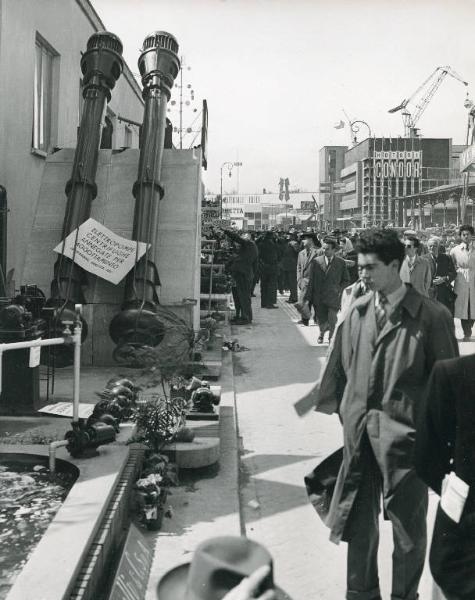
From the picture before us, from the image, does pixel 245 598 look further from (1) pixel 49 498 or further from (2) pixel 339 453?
(1) pixel 49 498

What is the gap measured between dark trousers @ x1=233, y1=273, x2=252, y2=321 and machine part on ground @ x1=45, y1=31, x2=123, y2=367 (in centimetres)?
537

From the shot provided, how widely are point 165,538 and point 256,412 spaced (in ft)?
12.3

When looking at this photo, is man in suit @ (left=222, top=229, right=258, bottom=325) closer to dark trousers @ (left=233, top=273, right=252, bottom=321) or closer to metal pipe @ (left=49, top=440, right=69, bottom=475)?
dark trousers @ (left=233, top=273, right=252, bottom=321)

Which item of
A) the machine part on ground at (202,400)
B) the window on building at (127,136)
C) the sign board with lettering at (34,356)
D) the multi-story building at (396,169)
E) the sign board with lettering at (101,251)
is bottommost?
the machine part on ground at (202,400)

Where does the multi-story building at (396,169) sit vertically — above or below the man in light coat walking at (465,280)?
above

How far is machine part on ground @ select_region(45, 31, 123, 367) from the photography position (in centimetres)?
1039

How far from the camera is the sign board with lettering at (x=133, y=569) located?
371 cm

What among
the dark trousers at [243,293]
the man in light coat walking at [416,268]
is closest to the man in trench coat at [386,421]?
the man in light coat walking at [416,268]

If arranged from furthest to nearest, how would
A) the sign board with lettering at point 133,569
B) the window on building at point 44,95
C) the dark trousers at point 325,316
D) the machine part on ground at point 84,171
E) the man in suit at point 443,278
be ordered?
the window on building at point 44,95, the man in suit at point 443,278, the dark trousers at point 325,316, the machine part on ground at point 84,171, the sign board with lettering at point 133,569

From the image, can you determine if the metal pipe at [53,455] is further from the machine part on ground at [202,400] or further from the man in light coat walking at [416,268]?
the man in light coat walking at [416,268]

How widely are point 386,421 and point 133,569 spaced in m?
1.54

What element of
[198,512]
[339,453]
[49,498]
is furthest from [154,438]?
[339,453]

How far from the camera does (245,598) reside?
1527 millimetres

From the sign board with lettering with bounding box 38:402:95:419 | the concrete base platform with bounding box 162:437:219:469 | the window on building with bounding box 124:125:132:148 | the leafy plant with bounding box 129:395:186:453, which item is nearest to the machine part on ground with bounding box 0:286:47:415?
the sign board with lettering with bounding box 38:402:95:419
